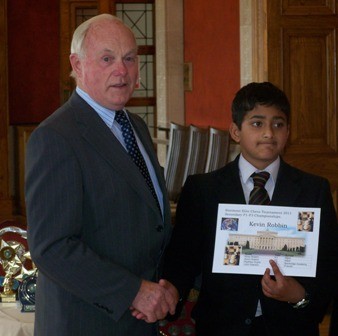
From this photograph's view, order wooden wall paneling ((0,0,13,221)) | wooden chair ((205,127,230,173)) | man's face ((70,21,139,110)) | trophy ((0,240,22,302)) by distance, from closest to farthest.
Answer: man's face ((70,21,139,110)) → trophy ((0,240,22,302)) → wooden chair ((205,127,230,173)) → wooden wall paneling ((0,0,13,221))

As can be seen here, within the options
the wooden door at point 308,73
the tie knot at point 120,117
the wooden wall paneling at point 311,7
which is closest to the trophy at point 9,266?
the tie knot at point 120,117

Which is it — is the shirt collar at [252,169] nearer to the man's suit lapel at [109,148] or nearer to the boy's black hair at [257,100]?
the boy's black hair at [257,100]

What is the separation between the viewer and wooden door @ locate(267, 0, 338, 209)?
559cm

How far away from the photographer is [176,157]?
796 cm

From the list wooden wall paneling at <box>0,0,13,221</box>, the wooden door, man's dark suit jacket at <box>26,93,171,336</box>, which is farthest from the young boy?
wooden wall paneling at <box>0,0,13,221</box>

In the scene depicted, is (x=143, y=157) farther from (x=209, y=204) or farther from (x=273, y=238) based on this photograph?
(x=273, y=238)

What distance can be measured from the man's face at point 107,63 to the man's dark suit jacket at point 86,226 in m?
0.07

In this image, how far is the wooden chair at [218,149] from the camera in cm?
708

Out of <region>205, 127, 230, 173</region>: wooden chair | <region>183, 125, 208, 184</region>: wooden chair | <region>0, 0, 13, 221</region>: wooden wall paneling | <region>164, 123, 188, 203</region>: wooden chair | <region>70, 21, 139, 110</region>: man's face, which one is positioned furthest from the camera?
<region>0, 0, 13, 221</region>: wooden wall paneling

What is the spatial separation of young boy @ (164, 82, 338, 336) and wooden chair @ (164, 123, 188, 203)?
526 centimetres

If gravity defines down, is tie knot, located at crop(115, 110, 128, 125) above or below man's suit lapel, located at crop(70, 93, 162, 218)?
above

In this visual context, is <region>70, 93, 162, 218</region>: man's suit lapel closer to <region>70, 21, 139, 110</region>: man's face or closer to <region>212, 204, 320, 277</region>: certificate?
<region>70, 21, 139, 110</region>: man's face

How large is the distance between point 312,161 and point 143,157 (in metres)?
3.35

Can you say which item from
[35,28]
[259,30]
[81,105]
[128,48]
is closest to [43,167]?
[81,105]
